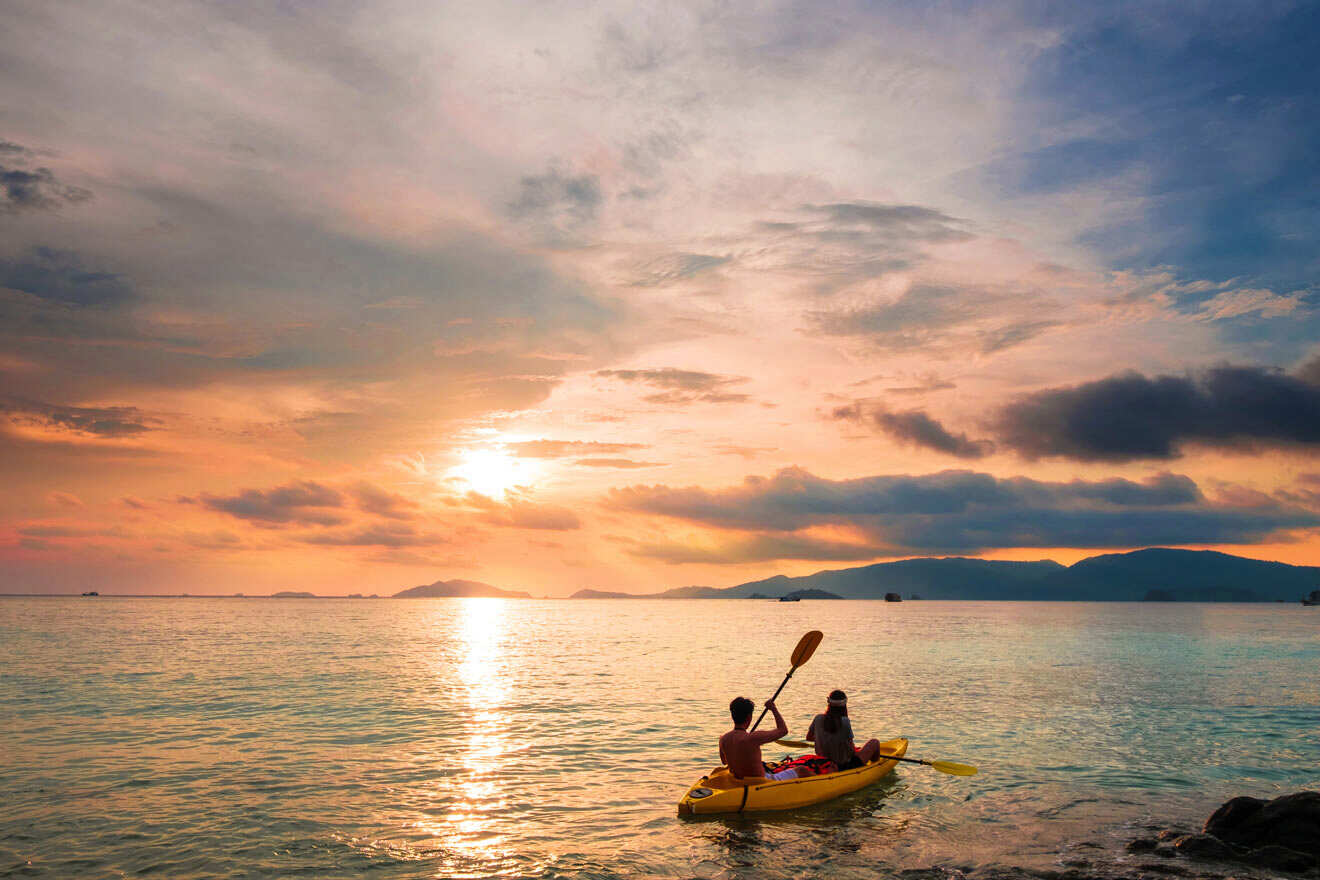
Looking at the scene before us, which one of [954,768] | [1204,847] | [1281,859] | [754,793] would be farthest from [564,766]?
[1281,859]

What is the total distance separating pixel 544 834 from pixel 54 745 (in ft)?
69.0

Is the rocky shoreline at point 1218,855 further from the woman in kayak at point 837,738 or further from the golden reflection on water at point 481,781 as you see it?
the golden reflection on water at point 481,781

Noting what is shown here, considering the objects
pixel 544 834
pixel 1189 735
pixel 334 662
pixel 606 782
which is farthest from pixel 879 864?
pixel 334 662

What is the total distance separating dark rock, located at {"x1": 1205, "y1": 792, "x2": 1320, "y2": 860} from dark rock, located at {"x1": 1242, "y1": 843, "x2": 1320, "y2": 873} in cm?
21

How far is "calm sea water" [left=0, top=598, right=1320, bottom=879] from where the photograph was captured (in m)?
16.0

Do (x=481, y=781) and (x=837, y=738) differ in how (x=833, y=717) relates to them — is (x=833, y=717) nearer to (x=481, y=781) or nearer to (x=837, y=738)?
(x=837, y=738)

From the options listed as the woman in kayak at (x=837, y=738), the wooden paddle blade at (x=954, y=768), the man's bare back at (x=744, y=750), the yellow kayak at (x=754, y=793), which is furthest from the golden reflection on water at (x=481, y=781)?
the wooden paddle blade at (x=954, y=768)

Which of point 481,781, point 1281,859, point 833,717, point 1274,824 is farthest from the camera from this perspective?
point 481,781

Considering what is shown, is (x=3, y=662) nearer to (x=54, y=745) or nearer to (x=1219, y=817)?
(x=54, y=745)

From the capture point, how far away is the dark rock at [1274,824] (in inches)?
597

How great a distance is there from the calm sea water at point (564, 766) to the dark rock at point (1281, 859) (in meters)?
2.39

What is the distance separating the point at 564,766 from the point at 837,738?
8657 mm

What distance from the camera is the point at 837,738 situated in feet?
68.4

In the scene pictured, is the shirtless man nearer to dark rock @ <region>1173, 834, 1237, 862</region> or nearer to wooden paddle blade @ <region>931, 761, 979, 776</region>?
wooden paddle blade @ <region>931, 761, 979, 776</region>
